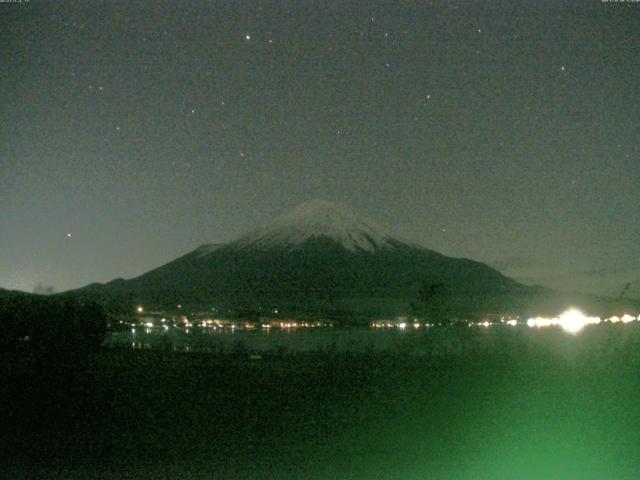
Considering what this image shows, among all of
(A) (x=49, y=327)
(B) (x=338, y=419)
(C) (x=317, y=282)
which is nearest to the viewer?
(B) (x=338, y=419)

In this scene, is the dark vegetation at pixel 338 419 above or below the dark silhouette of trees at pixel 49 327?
below

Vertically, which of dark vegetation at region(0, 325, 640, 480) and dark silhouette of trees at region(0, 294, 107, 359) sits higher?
dark silhouette of trees at region(0, 294, 107, 359)

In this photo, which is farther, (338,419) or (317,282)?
(317,282)

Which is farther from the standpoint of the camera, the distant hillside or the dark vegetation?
the distant hillside

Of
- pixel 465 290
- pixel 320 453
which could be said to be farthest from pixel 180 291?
pixel 320 453

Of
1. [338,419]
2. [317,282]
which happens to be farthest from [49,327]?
[317,282]

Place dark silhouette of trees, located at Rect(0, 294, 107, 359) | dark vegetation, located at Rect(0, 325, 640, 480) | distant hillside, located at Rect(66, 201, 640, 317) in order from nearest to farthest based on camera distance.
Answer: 1. dark vegetation, located at Rect(0, 325, 640, 480)
2. dark silhouette of trees, located at Rect(0, 294, 107, 359)
3. distant hillside, located at Rect(66, 201, 640, 317)

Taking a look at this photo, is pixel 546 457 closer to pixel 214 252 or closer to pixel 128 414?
pixel 128 414

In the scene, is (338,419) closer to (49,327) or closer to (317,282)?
(49,327)

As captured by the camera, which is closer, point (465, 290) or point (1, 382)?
point (1, 382)

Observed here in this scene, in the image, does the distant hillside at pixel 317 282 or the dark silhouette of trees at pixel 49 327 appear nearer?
the dark silhouette of trees at pixel 49 327

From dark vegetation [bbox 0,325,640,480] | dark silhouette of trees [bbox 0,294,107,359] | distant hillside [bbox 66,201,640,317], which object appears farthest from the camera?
distant hillside [bbox 66,201,640,317]
